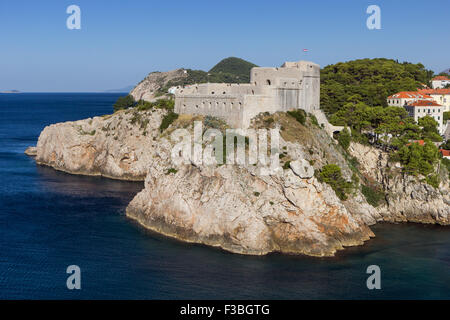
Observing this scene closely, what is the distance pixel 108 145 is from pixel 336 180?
3722 centimetres

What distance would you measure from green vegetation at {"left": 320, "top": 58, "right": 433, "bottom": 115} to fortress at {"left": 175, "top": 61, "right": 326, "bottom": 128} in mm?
10082

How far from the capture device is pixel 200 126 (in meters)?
55.2

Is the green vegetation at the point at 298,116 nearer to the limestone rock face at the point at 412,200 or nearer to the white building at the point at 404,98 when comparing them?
the limestone rock face at the point at 412,200

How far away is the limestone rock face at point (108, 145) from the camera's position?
72.2 metres

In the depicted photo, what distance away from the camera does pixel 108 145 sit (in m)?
74.2

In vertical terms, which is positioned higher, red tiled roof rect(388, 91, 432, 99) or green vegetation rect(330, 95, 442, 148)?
red tiled roof rect(388, 91, 432, 99)

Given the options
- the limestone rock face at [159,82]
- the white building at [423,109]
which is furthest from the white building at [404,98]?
the limestone rock face at [159,82]

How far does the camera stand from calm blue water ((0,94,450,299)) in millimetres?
35406

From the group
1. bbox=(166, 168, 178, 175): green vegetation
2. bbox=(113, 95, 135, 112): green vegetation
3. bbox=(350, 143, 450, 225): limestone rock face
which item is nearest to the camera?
bbox=(166, 168, 178, 175): green vegetation

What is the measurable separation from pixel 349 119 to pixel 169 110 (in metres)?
25.0

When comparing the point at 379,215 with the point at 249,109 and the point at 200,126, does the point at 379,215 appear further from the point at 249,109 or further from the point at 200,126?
the point at 200,126

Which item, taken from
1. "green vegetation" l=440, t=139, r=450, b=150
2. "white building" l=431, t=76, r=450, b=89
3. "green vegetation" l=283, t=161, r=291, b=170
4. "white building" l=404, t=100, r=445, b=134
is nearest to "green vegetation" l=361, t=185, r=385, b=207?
"green vegetation" l=283, t=161, r=291, b=170

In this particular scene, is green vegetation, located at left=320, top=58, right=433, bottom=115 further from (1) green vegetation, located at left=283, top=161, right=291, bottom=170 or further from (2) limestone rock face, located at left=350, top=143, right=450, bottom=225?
(1) green vegetation, located at left=283, top=161, right=291, bottom=170
